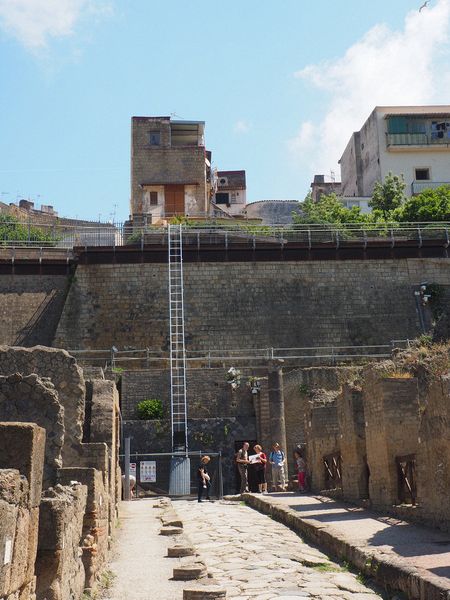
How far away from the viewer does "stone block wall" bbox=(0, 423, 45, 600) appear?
172 inches

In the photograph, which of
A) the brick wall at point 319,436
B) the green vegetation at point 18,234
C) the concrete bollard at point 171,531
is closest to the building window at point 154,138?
the green vegetation at point 18,234

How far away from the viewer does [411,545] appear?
8.85 metres

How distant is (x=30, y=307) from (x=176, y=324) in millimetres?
6363

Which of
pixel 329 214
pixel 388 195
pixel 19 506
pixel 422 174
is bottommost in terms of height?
pixel 19 506

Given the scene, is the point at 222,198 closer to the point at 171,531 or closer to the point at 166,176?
the point at 166,176

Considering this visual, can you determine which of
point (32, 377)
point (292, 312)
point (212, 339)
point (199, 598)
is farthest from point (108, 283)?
point (199, 598)

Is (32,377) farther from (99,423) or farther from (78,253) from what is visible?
(78,253)

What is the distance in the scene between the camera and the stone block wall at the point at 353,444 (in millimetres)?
14312

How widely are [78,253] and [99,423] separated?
23.9 metres

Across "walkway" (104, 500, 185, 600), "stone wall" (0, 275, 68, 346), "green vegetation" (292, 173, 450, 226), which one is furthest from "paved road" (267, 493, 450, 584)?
"green vegetation" (292, 173, 450, 226)

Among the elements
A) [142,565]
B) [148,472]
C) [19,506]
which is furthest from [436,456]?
[148,472]

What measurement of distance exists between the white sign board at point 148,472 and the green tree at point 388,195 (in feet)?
92.4

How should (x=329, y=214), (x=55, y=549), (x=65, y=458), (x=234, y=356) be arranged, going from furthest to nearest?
(x=329, y=214) < (x=234, y=356) < (x=65, y=458) < (x=55, y=549)

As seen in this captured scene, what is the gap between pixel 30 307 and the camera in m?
34.5
